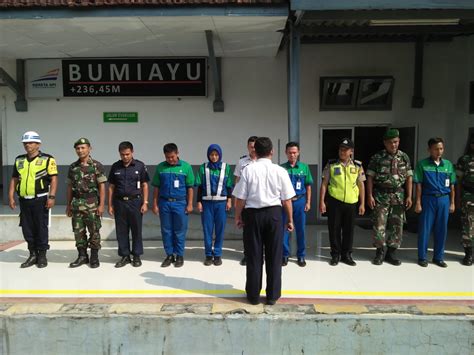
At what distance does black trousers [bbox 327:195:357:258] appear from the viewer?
5.25 meters

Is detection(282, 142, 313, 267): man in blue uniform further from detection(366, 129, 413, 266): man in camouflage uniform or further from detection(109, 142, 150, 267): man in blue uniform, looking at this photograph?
detection(109, 142, 150, 267): man in blue uniform

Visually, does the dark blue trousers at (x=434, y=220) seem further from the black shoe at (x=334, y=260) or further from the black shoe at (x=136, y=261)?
the black shoe at (x=136, y=261)

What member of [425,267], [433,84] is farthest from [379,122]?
[425,267]

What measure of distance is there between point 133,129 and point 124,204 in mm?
3453

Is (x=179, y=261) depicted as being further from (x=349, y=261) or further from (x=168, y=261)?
(x=349, y=261)

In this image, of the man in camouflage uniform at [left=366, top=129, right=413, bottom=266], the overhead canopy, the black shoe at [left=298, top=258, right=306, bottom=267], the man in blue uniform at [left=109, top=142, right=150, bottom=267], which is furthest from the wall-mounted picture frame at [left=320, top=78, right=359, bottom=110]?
the man in blue uniform at [left=109, top=142, right=150, bottom=267]

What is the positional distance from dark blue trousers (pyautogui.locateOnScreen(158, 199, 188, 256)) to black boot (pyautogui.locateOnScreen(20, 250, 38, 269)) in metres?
1.91

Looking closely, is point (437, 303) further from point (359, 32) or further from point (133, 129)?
point (133, 129)

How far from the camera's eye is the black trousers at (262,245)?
3879 millimetres

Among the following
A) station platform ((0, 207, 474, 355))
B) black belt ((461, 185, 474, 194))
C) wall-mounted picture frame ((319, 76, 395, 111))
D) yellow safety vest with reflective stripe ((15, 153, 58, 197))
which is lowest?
station platform ((0, 207, 474, 355))

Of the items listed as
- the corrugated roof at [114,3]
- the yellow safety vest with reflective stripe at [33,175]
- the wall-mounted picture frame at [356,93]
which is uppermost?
the corrugated roof at [114,3]

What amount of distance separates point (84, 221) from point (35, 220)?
0.66 meters

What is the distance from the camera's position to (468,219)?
5312 mm

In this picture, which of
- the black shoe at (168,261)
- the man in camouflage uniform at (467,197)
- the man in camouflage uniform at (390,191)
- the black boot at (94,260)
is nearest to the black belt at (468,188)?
the man in camouflage uniform at (467,197)
